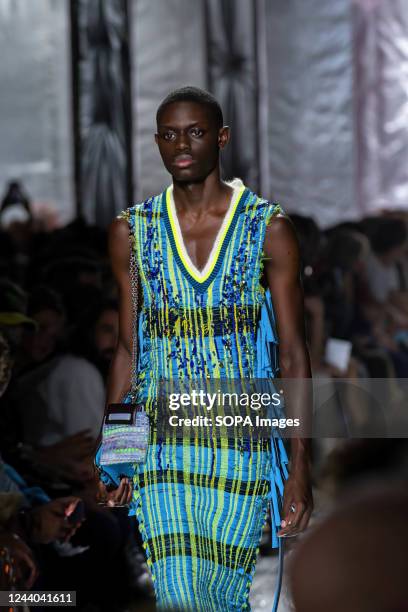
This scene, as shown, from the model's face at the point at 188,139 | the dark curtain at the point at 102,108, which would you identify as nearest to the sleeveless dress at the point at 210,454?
the model's face at the point at 188,139

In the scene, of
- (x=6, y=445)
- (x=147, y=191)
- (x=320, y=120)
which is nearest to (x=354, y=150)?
(x=320, y=120)

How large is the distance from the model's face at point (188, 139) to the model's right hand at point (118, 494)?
673 mm

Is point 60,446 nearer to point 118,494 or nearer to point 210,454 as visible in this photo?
point 118,494

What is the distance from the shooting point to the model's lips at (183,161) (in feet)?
7.88

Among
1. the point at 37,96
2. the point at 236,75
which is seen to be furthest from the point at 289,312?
the point at 37,96

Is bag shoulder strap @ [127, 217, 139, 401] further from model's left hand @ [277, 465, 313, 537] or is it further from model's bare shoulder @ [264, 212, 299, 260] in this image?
model's left hand @ [277, 465, 313, 537]

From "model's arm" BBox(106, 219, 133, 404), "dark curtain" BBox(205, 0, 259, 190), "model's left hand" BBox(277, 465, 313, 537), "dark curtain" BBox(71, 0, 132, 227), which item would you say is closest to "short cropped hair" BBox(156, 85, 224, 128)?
"model's arm" BBox(106, 219, 133, 404)

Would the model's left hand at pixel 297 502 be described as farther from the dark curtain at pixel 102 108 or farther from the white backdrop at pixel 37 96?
the white backdrop at pixel 37 96

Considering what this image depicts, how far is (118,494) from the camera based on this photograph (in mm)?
2496

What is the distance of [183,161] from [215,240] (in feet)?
0.60

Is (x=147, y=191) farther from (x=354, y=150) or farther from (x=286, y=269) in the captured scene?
(x=286, y=269)

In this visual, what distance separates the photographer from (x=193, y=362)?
241 cm

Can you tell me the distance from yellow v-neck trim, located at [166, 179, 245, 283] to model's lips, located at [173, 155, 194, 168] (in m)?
0.13

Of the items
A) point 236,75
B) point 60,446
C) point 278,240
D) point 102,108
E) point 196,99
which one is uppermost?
point 236,75
